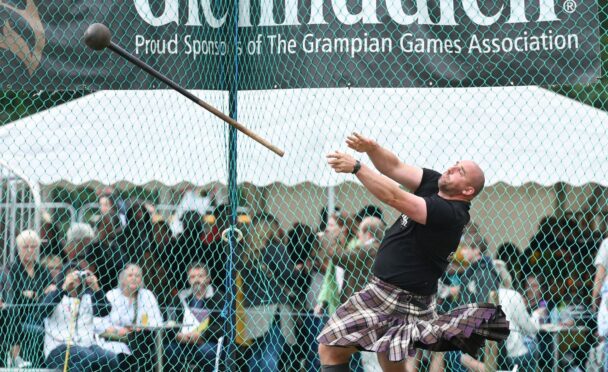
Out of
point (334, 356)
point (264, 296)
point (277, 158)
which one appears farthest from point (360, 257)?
point (334, 356)

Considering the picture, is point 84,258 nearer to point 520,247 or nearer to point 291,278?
point 291,278

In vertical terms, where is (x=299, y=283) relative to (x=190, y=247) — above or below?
below

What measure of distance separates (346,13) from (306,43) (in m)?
0.28

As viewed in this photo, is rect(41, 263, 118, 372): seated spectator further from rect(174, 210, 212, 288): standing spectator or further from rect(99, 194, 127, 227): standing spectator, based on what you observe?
rect(99, 194, 127, 227): standing spectator

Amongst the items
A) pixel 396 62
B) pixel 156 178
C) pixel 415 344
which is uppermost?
pixel 396 62

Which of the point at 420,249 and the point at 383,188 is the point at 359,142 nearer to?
the point at 383,188

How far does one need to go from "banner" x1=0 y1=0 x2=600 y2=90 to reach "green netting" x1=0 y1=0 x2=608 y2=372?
0.01m

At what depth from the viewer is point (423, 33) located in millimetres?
6223

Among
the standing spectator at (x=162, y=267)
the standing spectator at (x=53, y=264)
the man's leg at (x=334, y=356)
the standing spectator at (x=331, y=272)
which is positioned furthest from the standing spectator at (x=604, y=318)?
the standing spectator at (x=53, y=264)

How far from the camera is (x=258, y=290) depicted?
21.1 feet

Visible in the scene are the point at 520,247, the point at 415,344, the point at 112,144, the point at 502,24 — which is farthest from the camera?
the point at 520,247

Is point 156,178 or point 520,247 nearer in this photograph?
point 156,178

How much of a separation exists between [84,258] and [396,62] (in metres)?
2.26

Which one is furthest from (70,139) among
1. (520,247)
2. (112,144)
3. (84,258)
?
(520,247)
